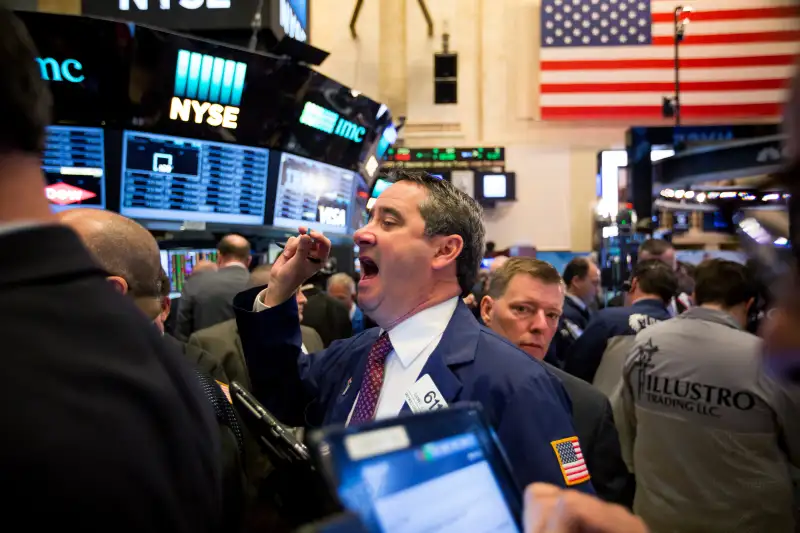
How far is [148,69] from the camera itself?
18.6ft

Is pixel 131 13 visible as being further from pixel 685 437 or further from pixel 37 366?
pixel 37 366

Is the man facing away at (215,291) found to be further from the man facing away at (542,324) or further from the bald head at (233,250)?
the man facing away at (542,324)

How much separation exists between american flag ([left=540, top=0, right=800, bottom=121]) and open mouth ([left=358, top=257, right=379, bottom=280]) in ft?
48.1

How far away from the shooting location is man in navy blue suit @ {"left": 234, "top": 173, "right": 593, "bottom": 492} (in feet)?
5.63

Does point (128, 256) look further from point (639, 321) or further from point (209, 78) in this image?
point (209, 78)

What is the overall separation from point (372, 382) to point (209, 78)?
4818 millimetres

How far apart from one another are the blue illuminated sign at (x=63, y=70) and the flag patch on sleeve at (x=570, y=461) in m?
5.14

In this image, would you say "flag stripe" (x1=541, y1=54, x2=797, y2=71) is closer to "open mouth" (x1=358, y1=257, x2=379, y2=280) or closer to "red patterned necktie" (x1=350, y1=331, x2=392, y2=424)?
"open mouth" (x1=358, y1=257, x2=379, y2=280)

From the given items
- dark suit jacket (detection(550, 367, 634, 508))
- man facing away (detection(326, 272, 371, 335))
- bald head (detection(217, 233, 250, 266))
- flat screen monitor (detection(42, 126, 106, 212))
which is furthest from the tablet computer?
man facing away (detection(326, 272, 371, 335))

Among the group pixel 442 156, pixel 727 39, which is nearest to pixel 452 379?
pixel 442 156

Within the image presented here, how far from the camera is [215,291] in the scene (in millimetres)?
5207

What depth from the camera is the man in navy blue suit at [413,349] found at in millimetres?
1715

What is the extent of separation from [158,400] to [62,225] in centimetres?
25

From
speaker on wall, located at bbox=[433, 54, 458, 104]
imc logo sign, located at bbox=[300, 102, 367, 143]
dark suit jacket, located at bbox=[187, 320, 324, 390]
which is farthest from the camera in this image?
speaker on wall, located at bbox=[433, 54, 458, 104]
